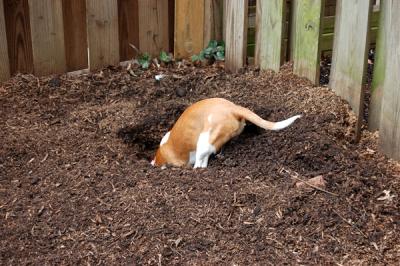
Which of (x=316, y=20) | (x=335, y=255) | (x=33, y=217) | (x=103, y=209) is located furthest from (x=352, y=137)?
(x=33, y=217)

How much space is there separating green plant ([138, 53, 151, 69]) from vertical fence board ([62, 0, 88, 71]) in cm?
53

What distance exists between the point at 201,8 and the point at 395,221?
3.21 m

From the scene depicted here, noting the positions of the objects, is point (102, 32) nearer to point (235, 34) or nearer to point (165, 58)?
point (165, 58)

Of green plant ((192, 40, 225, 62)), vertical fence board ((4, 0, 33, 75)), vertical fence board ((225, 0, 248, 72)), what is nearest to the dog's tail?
vertical fence board ((225, 0, 248, 72))

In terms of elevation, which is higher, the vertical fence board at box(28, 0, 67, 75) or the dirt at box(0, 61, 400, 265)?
the vertical fence board at box(28, 0, 67, 75)

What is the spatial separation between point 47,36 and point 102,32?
52 centimetres

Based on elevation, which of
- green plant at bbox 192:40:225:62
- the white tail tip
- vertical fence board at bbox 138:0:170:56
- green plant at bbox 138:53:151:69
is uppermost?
vertical fence board at bbox 138:0:170:56

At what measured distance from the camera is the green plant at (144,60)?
258 inches

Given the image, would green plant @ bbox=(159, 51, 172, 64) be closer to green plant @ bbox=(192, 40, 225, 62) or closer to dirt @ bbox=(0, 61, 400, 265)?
green plant @ bbox=(192, 40, 225, 62)

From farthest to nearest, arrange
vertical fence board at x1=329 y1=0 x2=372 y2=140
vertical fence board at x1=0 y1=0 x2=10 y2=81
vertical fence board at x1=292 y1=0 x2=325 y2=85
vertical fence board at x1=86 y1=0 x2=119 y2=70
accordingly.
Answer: vertical fence board at x1=86 y1=0 x2=119 y2=70 < vertical fence board at x1=0 y1=0 x2=10 y2=81 < vertical fence board at x1=292 y1=0 x2=325 y2=85 < vertical fence board at x1=329 y1=0 x2=372 y2=140

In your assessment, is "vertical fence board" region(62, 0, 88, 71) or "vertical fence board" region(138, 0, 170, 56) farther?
"vertical fence board" region(138, 0, 170, 56)

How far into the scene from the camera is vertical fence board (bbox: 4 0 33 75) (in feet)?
19.9

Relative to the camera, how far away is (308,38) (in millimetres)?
5371

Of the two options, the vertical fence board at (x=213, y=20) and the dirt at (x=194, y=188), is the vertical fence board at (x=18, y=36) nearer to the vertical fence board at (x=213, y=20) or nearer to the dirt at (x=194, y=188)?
the dirt at (x=194, y=188)
